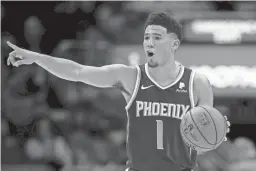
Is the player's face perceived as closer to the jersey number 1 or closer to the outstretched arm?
the outstretched arm

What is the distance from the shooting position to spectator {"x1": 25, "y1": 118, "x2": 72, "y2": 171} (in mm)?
7344

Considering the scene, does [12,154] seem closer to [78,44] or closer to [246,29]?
[78,44]

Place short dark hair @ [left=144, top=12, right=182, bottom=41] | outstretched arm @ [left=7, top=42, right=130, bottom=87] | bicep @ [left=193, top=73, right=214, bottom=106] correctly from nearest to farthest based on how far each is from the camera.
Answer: outstretched arm @ [left=7, top=42, right=130, bottom=87] < bicep @ [left=193, top=73, right=214, bottom=106] < short dark hair @ [left=144, top=12, right=182, bottom=41]

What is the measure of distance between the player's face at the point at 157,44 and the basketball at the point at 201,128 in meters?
0.57

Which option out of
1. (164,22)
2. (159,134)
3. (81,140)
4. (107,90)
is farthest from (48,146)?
(164,22)

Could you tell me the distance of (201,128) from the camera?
4398 millimetres

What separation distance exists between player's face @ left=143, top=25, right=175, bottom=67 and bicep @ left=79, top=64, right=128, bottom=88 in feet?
0.99

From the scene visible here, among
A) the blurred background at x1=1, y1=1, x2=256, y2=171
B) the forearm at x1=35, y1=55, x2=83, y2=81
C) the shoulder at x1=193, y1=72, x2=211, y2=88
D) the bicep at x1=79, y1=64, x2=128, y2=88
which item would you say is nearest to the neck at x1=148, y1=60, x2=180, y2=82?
the shoulder at x1=193, y1=72, x2=211, y2=88

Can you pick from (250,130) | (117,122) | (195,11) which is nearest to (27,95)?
(117,122)

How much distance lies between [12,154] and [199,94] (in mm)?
3893

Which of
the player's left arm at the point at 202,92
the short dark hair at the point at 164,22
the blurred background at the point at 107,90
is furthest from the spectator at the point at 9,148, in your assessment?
the player's left arm at the point at 202,92

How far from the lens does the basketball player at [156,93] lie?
14.5ft

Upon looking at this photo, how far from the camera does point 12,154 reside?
295 inches

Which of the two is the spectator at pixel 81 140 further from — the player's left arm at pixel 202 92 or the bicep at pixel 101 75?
the player's left arm at pixel 202 92
